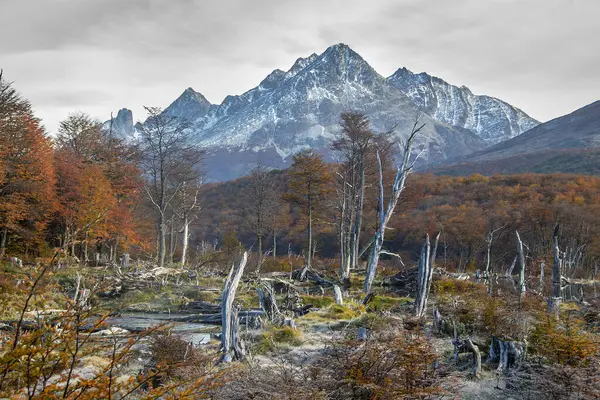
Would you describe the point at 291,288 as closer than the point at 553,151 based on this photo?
Yes

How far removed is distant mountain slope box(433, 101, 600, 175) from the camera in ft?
208

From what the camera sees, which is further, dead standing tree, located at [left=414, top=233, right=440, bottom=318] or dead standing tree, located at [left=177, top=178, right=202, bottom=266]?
dead standing tree, located at [left=177, top=178, right=202, bottom=266]

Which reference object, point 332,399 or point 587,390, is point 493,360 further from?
point 332,399

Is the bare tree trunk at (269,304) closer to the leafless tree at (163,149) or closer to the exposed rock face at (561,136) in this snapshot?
the leafless tree at (163,149)

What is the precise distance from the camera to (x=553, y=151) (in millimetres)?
75562

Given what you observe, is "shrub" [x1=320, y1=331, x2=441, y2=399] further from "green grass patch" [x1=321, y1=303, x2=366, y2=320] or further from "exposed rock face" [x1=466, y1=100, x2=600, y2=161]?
"exposed rock face" [x1=466, y1=100, x2=600, y2=161]

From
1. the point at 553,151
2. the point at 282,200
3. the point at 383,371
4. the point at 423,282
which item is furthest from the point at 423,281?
the point at 553,151

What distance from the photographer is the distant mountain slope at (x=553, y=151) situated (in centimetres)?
6332

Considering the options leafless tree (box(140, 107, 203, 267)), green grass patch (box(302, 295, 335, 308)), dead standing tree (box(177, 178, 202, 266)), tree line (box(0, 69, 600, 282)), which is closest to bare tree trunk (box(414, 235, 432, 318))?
tree line (box(0, 69, 600, 282))

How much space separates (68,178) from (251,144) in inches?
6764

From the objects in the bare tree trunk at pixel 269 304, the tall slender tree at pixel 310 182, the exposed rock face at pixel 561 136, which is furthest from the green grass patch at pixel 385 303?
the exposed rock face at pixel 561 136

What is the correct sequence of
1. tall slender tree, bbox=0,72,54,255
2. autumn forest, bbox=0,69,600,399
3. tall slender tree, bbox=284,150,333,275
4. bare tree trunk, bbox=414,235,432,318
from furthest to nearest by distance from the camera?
tall slender tree, bbox=284,150,333,275 → tall slender tree, bbox=0,72,54,255 → bare tree trunk, bbox=414,235,432,318 → autumn forest, bbox=0,69,600,399

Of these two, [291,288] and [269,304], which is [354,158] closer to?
[291,288]

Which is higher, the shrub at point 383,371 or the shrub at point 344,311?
the shrub at point 383,371
